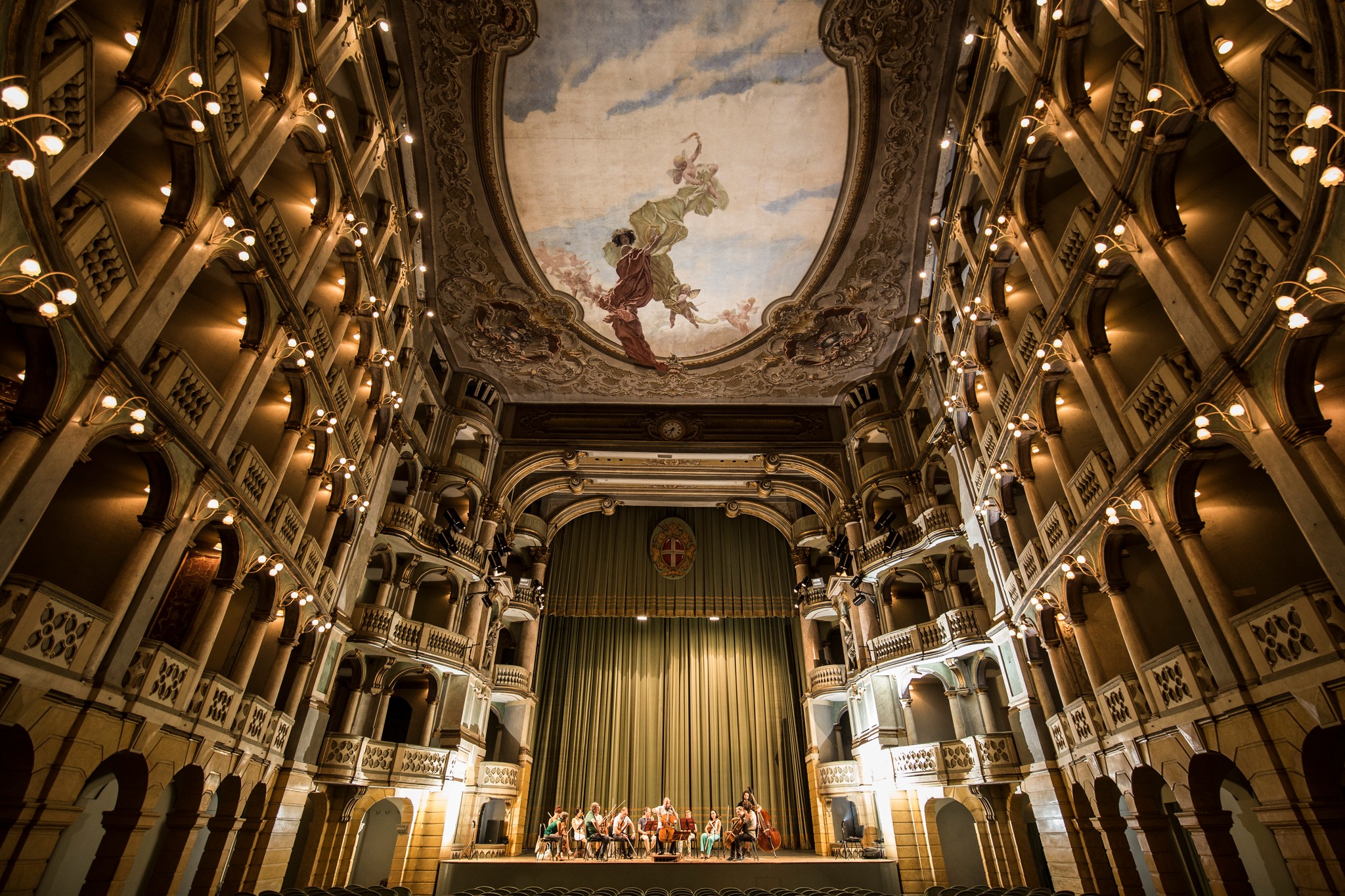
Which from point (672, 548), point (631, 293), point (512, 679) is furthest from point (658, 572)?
point (631, 293)

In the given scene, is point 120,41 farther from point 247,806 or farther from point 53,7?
point 247,806

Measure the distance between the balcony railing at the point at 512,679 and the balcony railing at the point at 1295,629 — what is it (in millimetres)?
19195

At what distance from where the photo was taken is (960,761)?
15852 millimetres

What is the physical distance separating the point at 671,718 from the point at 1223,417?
71.4ft

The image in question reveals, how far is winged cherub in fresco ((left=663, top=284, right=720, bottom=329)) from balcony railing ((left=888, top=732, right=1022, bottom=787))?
13901 millimetres

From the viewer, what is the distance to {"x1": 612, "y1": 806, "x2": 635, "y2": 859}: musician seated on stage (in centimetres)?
1852

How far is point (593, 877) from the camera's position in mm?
16203

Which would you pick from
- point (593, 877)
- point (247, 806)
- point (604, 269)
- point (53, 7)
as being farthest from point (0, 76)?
point (593, 877)

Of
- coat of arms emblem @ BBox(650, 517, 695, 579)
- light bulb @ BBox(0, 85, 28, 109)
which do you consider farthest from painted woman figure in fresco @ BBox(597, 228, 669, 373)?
light bulb @ BBox(0, 85, 28, 109)

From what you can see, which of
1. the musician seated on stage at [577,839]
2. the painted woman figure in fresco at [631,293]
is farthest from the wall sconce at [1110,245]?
the musician seated on stage at [577,839]

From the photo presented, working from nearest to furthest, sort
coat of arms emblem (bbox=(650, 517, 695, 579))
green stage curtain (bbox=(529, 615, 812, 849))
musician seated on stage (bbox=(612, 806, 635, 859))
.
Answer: musician seated on stage (bbox=(612, 806, 635, 859)) < green stage curtain (bbox=(529, 615, 812, 849)) < coat of arms emblem (bbox=(650, 517, 695, 579))

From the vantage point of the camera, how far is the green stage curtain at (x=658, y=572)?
2636cm

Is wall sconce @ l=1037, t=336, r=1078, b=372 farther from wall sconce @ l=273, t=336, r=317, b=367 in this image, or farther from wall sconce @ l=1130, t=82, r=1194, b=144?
wall sconce @ l=273, t=336, r=317, b=367

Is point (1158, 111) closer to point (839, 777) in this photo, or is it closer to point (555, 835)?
point (839, 777)
